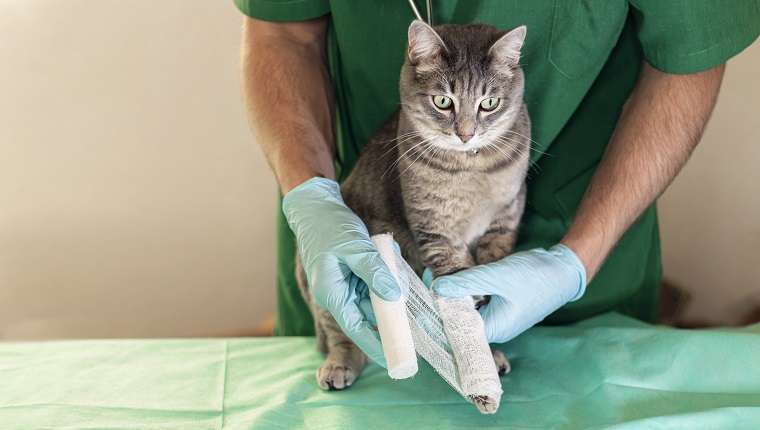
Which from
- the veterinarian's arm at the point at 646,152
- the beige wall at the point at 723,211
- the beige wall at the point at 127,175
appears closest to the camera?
the veterinarian's arm at the point at 646,152

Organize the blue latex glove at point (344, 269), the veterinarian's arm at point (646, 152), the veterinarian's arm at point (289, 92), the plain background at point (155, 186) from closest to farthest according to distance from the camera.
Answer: the blue latex glove at point (344, 269) < the veterinarian's arm at point (646, 152) < the veterinarian's arm at point (289, 92) < the plain background at point (155, 186)

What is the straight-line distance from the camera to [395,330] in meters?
1.06

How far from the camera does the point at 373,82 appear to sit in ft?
4.97

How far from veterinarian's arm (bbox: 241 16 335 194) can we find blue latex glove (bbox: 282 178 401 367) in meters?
0.20

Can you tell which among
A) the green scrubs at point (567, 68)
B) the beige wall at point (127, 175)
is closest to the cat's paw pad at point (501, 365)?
the green scrubs at point (567, 68)

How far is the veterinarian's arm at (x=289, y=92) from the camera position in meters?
1.48

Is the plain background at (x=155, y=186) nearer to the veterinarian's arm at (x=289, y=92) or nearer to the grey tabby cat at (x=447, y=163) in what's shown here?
the veterinarian's arm at (x=289, y=92)

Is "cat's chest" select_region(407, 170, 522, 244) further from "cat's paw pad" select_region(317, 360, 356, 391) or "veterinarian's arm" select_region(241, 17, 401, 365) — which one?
"cat's paw pad" select_region(317, 360, 356, 391)

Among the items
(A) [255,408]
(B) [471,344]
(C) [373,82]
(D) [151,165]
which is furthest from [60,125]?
(B) [471,344]

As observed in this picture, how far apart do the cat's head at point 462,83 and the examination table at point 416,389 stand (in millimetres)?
464

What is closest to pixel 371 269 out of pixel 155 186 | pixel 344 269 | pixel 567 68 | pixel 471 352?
pixel 344 269

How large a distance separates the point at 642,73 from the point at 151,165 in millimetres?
1617

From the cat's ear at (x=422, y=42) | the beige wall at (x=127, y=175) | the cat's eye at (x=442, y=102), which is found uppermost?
the cat's ear at (x=422, y=42)

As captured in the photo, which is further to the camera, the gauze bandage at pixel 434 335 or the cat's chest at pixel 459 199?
the cat's chest at pixel 459 199
